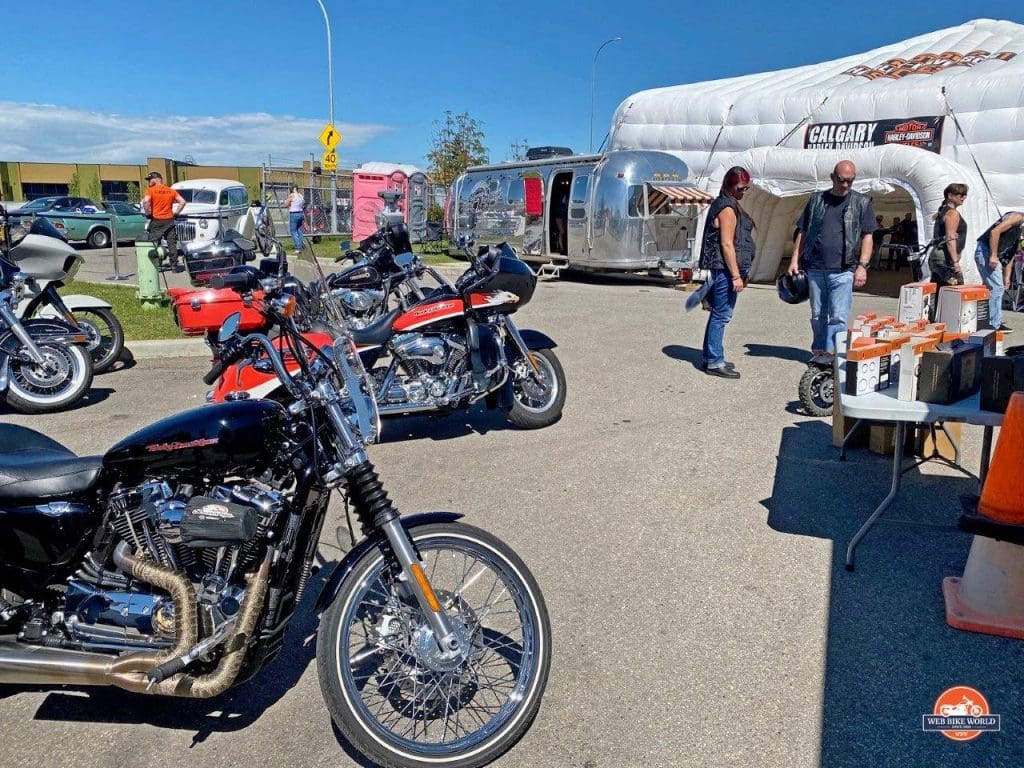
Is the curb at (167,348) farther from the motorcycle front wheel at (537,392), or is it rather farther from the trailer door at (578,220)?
the trailer door at (578,220)

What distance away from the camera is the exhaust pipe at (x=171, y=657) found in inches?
104

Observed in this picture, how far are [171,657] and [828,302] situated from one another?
6631 mm

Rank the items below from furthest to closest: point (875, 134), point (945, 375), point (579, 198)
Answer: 1. point (579, 198)
2. point (875, 134)
3. point (945, 375)

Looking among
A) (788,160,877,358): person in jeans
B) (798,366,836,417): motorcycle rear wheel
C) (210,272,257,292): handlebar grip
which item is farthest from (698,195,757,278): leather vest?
(210,272,257,292): handlebar grip

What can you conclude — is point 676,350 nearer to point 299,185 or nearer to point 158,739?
point 158,739

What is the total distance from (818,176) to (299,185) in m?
16.7

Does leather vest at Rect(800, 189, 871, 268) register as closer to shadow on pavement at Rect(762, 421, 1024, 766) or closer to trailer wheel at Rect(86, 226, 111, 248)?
shadow on pavement at Rect(762, 421, 1024, 766)

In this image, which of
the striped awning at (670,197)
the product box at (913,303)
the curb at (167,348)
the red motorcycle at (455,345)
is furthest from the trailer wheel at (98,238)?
the product box at (913,303)

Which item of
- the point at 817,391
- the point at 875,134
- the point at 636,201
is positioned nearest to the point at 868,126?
the point at 875,134

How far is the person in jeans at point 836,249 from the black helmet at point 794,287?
0.18m

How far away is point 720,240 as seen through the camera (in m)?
8.05

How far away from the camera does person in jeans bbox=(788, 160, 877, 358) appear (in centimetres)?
754

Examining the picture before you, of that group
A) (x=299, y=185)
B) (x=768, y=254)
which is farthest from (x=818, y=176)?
(x=299, y=185)

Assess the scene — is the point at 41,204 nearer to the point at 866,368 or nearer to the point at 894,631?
the point at 866,368
